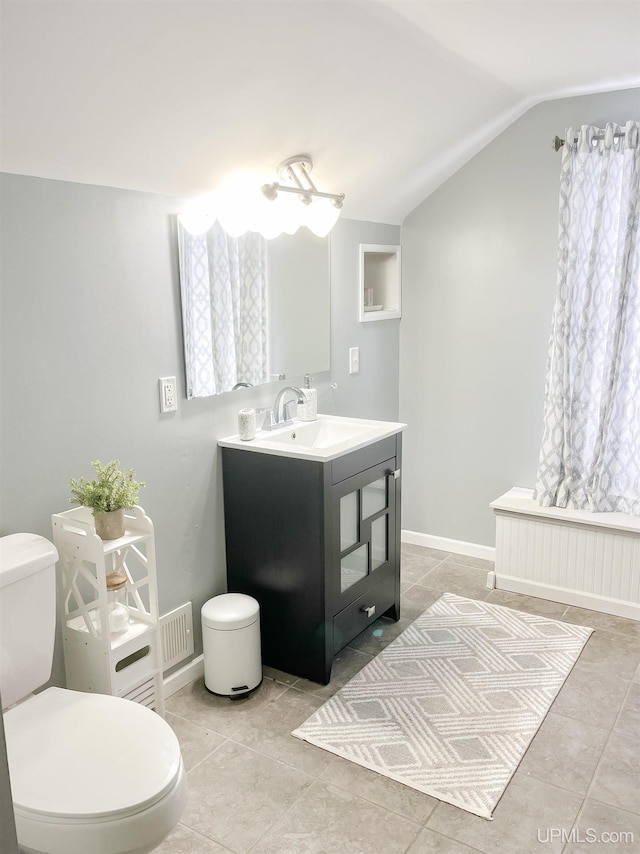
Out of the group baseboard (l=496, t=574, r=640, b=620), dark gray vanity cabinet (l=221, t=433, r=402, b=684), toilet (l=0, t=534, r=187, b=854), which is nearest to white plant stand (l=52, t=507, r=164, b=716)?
toilet (l=0, t=534, r=187, b=854)

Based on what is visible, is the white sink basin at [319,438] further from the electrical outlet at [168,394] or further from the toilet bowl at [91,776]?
the toilet bowl at [91,776]

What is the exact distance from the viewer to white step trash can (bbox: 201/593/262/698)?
2.52 metres

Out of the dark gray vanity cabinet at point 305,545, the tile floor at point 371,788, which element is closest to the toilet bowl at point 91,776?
the tile floor at point 371,788

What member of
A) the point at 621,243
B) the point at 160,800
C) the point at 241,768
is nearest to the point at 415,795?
the point at 241,768

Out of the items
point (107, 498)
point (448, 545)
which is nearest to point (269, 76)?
point (107, 498)

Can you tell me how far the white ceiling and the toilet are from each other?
3.66 ft

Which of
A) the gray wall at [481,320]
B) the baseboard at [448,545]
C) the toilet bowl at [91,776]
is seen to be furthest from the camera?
the baseboard at [448,545]

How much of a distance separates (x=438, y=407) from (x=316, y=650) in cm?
167

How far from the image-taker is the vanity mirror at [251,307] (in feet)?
8.36

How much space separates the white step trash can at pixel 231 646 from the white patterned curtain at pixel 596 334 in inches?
61.4

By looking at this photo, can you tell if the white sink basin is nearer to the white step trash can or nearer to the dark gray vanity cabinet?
the dark gray vanity cabinet

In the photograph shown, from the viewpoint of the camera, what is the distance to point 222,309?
2.65 meters

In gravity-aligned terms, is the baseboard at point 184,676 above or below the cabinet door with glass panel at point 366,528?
below

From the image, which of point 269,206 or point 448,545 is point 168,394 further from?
point 448,545
